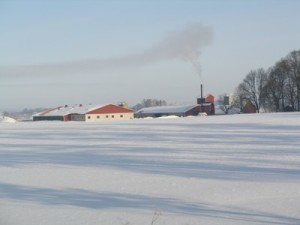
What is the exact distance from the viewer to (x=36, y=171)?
1303 centimetres

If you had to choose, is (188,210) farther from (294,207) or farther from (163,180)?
(163,180)

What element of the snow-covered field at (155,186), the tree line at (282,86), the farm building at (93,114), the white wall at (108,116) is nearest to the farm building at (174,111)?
the farm building at (93,114)

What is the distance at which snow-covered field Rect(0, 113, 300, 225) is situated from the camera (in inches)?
309

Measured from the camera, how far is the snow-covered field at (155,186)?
786 centimetres

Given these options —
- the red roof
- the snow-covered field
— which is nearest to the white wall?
the red roof

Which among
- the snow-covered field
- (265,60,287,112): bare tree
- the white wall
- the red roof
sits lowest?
the snow-covered field

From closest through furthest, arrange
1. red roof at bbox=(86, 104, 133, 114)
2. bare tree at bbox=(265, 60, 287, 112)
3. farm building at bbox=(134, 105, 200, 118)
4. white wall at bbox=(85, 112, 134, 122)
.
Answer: white wall at bbox=(85, 112, 134, 122)
red roof at bbox=(86, 104, 133, 114)
bare tree at bbox=(265, 60, 287, 112)
farm building at bbox=(134, 105, 200, 118)

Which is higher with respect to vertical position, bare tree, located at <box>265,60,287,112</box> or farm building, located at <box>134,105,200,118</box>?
bare tree, located at <box>265,60,287,112</box>

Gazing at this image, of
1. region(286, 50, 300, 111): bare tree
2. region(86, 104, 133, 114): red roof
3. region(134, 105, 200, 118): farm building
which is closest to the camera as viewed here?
region(286, 50, 300, 111): bare tree

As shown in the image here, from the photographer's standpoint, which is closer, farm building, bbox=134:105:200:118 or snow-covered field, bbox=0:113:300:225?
snow-covered field, bbox=0:113:300:225

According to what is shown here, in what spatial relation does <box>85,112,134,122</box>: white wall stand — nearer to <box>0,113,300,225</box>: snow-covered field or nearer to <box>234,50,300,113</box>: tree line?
<box>234,50,300,113</box>: tree line

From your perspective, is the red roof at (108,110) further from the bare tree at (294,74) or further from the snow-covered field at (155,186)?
the snow-covered field at (155,186)

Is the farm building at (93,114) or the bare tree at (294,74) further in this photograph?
the bare tree at (294,74)

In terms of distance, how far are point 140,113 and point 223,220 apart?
9150cm
